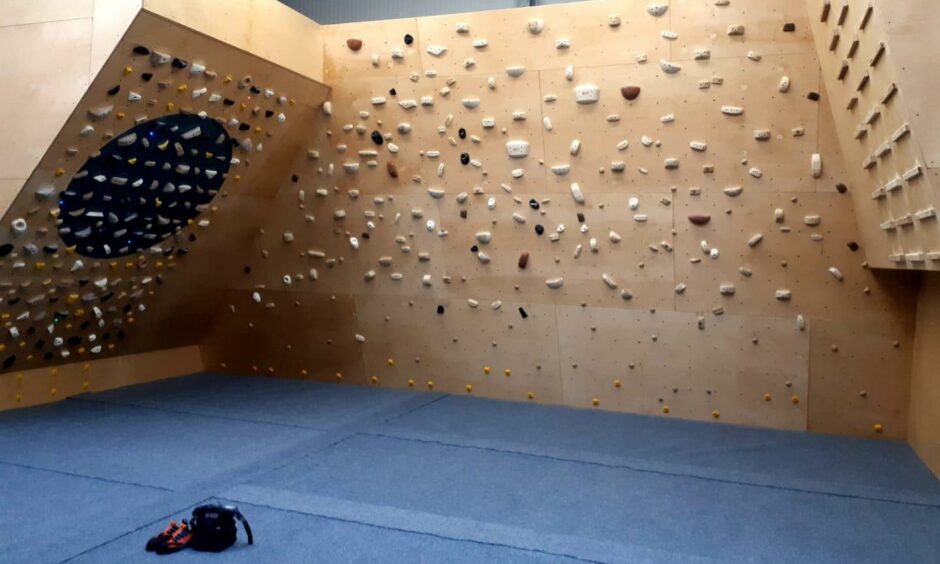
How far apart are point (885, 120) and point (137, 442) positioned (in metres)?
3.82

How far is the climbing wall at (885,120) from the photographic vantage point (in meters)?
2.41

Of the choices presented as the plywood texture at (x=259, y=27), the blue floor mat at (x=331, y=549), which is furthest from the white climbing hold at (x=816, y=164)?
the plywood texture at (x=259, y=27)

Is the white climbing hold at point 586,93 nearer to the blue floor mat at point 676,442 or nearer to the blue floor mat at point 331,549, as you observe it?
the blue floor mat at point 676,442

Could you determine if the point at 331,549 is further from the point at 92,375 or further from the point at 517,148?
the point at 92,375

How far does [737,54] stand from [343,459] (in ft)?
9.72

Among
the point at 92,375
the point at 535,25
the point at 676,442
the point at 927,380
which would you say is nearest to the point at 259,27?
the point at 535,25

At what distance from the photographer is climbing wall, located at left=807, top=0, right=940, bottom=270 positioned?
2412mm

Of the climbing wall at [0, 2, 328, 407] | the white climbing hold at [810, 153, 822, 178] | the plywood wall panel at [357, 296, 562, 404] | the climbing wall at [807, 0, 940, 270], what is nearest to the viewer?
the climbing wall at [807, 0, 940, 270]

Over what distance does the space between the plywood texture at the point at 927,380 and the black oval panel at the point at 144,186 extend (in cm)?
388

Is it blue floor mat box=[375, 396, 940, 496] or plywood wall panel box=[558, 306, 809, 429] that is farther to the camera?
plywood wall panel box=[558, 306, 809, 429]

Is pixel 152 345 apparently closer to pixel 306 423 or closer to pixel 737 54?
pixel 306 423

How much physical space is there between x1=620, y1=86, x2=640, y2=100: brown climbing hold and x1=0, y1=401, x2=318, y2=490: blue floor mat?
258 cm

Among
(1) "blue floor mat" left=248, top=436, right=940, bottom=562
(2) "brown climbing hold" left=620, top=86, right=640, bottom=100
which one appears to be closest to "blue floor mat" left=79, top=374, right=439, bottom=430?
(1) "blue floor mat" left=248, top=436, right=940, bottom=562

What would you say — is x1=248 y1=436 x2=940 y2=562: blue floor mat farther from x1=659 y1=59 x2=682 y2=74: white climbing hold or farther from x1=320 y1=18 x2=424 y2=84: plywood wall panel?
x1=320 y1=18 x2=424 y2=84: plywood wall panel
